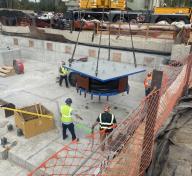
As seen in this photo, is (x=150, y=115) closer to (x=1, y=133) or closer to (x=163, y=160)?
(x=163, y=160)

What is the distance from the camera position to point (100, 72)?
29.1 feet

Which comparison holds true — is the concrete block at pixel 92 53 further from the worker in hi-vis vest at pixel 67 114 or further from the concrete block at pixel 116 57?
the worker in hi-vis vest at pixel 67 114

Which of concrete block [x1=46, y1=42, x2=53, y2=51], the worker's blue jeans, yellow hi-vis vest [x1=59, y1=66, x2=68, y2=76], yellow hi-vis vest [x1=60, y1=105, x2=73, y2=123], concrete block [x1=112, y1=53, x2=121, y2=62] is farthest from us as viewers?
concrete block [x1=46, y1=42, x2=53, y2=51]

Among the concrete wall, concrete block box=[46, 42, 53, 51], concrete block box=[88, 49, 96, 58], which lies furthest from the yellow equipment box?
concrete block box=[46, 42, 53, 51]

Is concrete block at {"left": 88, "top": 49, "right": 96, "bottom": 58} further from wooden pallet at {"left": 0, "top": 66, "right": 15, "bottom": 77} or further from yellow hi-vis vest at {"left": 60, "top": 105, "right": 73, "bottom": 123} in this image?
yellow hi-vis vest at {"left": 60, "top": 105, "right": 73, "bottom": 123}

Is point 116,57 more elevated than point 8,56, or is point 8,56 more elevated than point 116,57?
point 116,57

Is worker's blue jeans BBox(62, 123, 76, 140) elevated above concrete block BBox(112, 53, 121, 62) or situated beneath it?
situated beneath

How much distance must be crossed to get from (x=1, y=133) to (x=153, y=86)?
5898 millimetres

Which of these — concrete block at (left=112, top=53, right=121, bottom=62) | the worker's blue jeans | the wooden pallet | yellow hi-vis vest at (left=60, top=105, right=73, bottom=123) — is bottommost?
the worker's blue jeans

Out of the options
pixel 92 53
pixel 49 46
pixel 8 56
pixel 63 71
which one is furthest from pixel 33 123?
pixel 49 46

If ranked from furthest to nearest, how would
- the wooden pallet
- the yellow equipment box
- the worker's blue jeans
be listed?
the wooden pallet → the yellow equipment box → the worker's blue jeans

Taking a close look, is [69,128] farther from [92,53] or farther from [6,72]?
[92,53]

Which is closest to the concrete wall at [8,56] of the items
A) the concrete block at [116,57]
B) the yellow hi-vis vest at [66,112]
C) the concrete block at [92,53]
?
the concrete block at [92,53]

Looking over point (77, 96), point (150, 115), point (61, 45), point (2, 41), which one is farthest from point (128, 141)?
point (2, 41)
